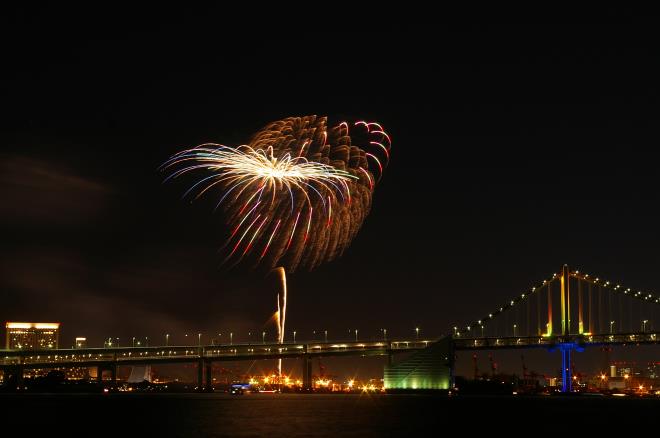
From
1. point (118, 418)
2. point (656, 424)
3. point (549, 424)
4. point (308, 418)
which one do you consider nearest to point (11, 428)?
point (118, 418)

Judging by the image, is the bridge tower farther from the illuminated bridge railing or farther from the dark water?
the dark water

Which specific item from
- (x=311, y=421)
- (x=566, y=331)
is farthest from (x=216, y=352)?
(x=311, y=421)

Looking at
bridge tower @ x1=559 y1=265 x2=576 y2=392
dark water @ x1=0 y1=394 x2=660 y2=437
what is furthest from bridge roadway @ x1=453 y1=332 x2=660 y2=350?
dark water @ x1=0 y1=394 x2=660 y2=437

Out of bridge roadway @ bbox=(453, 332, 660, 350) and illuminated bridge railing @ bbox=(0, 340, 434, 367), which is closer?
bridge roadway @ bbox=(453, 332, 660, 350)

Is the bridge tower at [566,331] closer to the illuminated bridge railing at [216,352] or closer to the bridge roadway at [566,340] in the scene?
the bridge roadway at [566,340]

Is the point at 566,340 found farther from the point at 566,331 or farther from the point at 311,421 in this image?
the point at 311,421

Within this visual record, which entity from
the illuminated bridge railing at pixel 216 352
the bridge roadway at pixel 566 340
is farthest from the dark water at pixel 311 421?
the illuminated bridge railing at pixel 216 352
